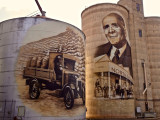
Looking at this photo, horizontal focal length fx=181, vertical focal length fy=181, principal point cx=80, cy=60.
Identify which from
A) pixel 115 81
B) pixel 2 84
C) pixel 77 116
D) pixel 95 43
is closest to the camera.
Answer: pixel 2 84

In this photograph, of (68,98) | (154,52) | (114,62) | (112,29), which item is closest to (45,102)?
(68,98)

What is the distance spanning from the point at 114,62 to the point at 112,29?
6038 mm

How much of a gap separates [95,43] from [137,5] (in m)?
13.7

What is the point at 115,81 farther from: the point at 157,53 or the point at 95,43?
the point at 157,53

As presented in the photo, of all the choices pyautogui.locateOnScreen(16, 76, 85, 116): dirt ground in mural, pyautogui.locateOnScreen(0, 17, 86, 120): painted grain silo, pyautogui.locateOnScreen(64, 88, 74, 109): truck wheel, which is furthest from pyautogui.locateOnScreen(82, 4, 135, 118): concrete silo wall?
pyautogui.locateOnScreen(16, 76, 85, 116): dirt ground in mural

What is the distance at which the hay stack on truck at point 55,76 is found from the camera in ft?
62.2

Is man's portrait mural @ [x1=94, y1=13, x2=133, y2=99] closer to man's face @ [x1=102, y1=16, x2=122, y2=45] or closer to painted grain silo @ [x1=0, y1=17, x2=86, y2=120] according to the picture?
man's face @ [x1=102, y1=16, x2=122, y2=45]

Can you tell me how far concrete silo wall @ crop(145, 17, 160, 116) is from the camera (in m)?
35.0

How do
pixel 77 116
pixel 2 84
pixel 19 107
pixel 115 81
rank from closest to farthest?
pixel 19 107 < pixel 2 84 < pixel 77 116 < pixel 115 81

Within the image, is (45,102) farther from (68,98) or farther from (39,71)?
(39,71)

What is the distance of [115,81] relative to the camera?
1196 inches

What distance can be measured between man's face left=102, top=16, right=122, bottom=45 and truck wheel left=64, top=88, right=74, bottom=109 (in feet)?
48.1

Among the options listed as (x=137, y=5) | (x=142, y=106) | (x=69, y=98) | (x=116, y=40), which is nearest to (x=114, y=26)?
(x=116, y=40)

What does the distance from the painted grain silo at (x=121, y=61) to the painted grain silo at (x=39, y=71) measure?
8.58 metres
